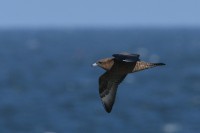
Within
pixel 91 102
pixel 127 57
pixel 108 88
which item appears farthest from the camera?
pixel 91 102

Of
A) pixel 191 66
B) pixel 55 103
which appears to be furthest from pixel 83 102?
pixel 191 66

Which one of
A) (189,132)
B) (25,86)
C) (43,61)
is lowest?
(43,61)

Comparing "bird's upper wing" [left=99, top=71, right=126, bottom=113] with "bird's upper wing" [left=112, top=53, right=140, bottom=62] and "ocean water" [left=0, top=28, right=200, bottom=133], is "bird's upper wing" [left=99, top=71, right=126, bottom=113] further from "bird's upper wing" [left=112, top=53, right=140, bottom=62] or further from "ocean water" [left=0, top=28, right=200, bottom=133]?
"ocean water" [left=0, top=28, right=200, bottom=133]

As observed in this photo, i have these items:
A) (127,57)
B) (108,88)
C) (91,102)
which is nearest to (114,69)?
(127,57)

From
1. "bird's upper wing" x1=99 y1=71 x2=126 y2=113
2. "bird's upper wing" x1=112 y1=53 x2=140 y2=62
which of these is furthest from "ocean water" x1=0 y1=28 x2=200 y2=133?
"bird's upper wing" x1=112 y1=53 x2=140 y2=62

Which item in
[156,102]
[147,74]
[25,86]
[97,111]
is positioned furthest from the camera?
[147,74]

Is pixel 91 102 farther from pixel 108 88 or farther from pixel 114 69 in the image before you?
pixel 114 69

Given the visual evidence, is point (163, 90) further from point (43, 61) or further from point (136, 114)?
point (43, 61)

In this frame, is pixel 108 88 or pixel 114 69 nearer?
pixel 114 69
